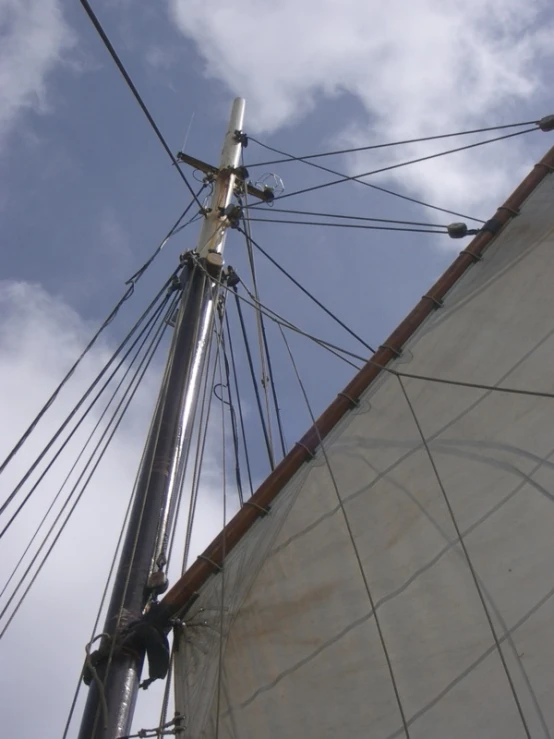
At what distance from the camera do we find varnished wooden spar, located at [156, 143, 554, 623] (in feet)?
17.0

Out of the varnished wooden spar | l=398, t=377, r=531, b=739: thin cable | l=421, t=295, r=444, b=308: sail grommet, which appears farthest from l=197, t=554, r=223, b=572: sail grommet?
l=421, t=295, r=444, b=308: sail grommet

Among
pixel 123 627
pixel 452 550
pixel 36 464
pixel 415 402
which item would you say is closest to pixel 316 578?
pixel 452 550

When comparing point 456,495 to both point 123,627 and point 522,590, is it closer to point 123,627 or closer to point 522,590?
point 522,590

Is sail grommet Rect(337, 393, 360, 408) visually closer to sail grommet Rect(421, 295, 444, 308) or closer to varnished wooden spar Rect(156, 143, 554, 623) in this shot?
varnished wooden spar Rect(156, 143, 554, 623)

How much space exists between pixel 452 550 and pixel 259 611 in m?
1.27

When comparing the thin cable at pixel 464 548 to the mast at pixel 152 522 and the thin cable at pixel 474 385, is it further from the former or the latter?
the mast at pixel 152 522

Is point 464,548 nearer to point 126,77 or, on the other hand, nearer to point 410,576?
point 410,576

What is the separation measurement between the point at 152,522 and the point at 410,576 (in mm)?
1793

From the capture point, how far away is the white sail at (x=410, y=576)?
4.11 metres

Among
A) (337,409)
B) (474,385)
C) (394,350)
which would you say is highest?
(394,350)

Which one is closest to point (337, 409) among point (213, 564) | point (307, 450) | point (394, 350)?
point (307, 450)

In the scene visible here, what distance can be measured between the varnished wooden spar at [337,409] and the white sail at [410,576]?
0.24 ft

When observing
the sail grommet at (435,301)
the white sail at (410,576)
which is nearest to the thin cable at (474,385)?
the white sail at (410,576)

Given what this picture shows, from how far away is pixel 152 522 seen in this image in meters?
5.46
